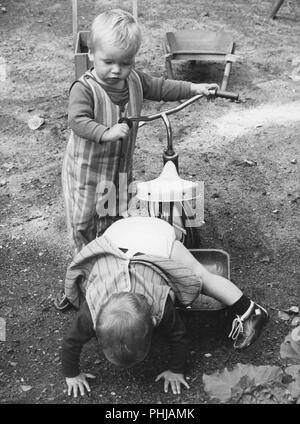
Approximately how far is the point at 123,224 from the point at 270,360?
0.96 m

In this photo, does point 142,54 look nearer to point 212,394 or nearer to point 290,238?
point 290,238

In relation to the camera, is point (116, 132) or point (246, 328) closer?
point (116, 132)

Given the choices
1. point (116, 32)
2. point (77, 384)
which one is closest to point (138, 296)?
point (77, 384)

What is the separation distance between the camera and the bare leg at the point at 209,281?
2988mm

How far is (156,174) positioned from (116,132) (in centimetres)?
196

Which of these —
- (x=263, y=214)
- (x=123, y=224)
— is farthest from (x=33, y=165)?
(x=123, y=224)

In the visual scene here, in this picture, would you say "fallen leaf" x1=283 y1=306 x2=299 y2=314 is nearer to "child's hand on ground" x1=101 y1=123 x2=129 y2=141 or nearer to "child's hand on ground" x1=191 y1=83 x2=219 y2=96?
"child's hand on ground" x1=191 y1=83 x2=219 y2=96

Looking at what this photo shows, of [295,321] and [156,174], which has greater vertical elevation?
[295,321]

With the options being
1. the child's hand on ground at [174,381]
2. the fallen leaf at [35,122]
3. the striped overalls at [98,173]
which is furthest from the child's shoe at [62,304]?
the fallen leaf at [35,122]

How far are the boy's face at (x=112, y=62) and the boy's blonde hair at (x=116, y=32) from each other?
0.02 metres

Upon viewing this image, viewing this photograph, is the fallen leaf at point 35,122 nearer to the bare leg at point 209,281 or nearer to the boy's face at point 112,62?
the boy's face at point 112,62

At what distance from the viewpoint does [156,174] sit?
4789mm

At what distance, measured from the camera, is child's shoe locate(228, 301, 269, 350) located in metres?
3.13

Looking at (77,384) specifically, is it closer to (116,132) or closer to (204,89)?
(116,132)
